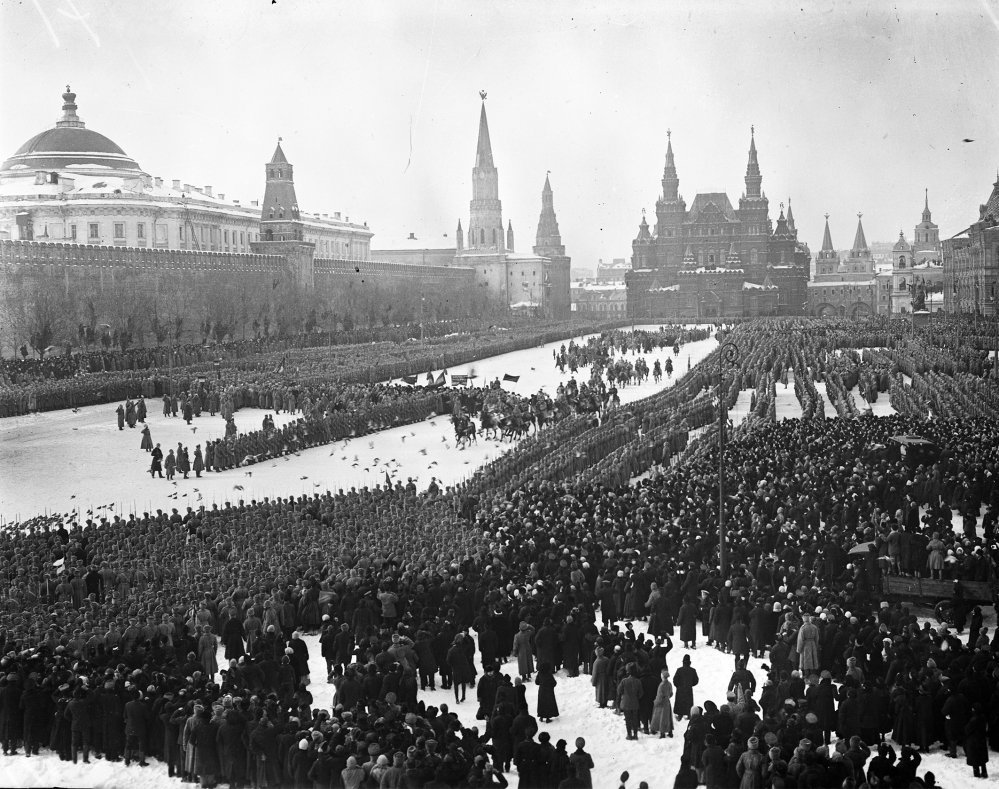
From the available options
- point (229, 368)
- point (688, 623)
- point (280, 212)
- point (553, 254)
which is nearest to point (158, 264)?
point (280, 212)

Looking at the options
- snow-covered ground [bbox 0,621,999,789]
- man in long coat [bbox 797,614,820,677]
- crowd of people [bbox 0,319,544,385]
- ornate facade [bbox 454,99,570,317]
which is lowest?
snow-covered ground [bbox 0,621,999,789]

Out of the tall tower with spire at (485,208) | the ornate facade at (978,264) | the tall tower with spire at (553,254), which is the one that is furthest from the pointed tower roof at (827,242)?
the ornate facade at (978,264)

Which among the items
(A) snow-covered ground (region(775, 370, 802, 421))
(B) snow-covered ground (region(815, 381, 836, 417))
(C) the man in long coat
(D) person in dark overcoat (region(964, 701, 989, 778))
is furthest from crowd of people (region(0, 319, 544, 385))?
(D) person in dark overcoat (region(964, 701, 989, 778))

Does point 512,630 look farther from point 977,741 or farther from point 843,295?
→ point 843,295

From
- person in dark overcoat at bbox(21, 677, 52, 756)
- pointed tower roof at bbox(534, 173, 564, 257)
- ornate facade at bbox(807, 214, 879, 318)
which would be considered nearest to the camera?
person in dark overcoat at bbox(21, 677, 52, 756)

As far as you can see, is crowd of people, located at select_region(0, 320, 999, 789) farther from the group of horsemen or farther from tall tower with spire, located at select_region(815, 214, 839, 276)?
tall tower with spire, located at select_region(815, 214, 839, 276)

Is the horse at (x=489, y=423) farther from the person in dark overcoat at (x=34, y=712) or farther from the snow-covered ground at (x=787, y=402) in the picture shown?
the person in dark overcoat at (x=34, y=712)
